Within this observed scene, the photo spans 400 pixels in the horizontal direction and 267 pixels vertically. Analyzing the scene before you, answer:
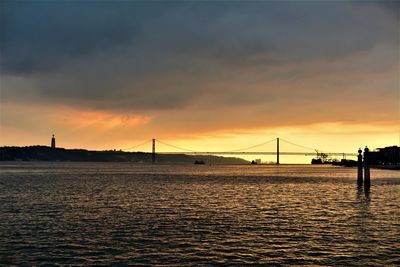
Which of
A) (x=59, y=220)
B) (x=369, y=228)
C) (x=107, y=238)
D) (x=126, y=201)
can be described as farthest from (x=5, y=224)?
(x=369, y=228)

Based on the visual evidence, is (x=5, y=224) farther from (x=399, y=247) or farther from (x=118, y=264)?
(x=399, y=247)

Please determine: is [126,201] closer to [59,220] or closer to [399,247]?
[59,220]

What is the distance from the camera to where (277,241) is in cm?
2695

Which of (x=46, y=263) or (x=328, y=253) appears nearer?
(x=46, y=263)

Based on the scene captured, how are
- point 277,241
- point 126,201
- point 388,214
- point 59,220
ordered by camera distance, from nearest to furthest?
point 277,241 → point 59,220 → point 388,214 → point 126,201

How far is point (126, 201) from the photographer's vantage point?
5169cm

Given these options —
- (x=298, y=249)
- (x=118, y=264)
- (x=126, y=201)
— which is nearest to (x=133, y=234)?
(x=118, y=264)

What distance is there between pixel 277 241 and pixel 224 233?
3.94 metres

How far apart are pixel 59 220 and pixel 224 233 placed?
14137mm

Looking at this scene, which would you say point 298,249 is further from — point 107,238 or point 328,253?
point 107,238

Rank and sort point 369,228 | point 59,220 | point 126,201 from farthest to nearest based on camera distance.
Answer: point 126,201, point 59,220, point 369,228

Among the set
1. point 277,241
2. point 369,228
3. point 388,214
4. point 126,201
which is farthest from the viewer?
point 126,201

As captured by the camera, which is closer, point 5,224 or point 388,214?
point 5,224

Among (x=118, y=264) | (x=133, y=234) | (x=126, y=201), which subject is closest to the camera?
(x=118, y=264)
